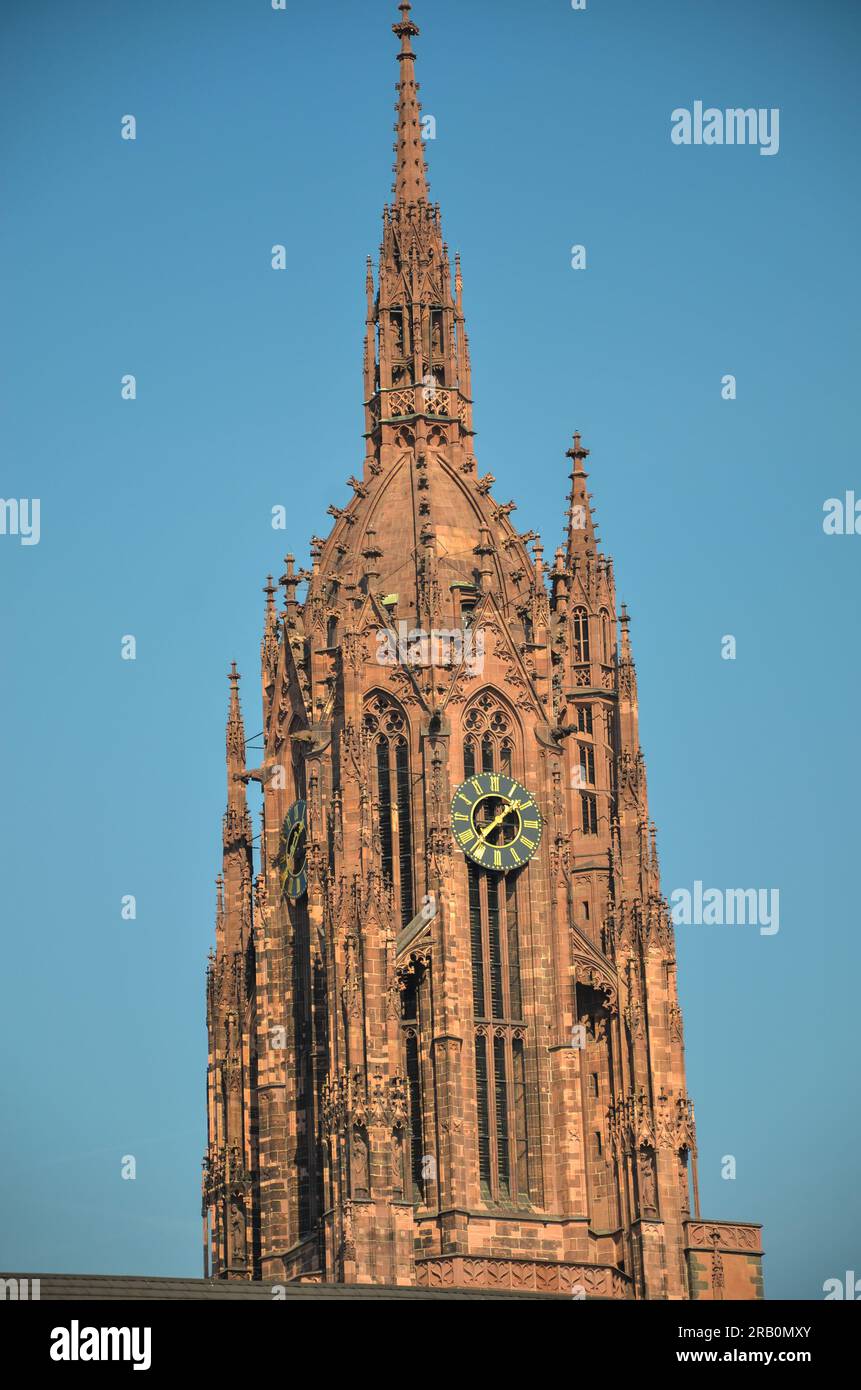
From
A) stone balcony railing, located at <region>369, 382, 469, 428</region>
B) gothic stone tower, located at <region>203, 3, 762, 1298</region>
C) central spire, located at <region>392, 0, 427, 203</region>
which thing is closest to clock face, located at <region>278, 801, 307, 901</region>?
gothic stone tower, located at <region>203, 3, 762, 1298</region>

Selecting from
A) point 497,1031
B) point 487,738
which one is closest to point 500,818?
point 487,738

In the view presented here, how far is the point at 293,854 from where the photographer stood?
4938 inches

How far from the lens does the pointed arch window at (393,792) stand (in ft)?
402

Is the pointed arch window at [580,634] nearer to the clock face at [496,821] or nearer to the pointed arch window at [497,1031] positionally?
the pointed arch window at [497,1031]

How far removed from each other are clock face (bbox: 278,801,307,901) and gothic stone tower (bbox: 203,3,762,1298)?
0.12 meters

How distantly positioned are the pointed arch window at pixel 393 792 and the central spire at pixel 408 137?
20.1 m

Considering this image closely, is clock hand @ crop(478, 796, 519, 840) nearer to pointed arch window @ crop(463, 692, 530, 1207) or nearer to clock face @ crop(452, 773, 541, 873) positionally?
clock face @ crop(452, 773, 541, 873)

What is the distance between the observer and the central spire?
13512 centimetres

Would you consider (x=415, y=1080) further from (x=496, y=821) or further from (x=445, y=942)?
(x=496, y=821)

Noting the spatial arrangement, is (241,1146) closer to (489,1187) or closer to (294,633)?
(489,1187)

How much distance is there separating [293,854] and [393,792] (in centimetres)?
416

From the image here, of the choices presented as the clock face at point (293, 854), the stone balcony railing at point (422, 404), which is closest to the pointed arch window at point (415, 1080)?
the clock face at point (293, 854)
